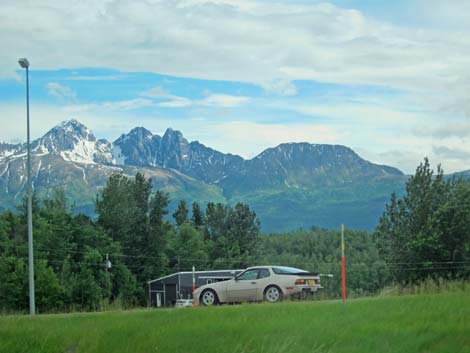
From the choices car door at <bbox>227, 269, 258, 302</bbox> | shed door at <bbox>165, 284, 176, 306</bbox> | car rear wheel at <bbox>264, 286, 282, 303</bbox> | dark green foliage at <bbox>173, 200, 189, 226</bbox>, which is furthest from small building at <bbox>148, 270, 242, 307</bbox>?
car rear wheel at <bbox>264, 286, 282, 303</bbox>

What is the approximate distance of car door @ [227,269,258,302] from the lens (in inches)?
1006

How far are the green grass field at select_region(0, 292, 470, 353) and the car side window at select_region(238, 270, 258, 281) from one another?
11.9 meters

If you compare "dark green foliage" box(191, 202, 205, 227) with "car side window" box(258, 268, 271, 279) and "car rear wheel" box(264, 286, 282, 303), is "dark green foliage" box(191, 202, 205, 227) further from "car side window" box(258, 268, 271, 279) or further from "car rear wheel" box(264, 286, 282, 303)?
"car rear wheel" box(264, 286, 282, 303)

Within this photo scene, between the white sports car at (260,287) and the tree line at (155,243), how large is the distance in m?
15.1

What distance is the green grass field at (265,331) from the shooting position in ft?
34.3

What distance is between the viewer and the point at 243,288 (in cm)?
2558

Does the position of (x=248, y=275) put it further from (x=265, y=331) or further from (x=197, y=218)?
(x=197, y=218)

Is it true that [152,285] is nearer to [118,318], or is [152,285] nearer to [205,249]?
[205,249]

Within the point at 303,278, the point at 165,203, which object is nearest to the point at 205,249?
the point at 165,203

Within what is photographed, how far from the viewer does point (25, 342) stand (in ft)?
34.4

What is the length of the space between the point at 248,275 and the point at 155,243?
78665 millimetres

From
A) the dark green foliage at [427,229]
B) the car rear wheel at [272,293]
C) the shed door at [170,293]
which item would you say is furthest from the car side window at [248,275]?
the shed door at [170,293]

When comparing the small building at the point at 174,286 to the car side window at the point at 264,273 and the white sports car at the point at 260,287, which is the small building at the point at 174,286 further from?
the car side window at the point at 264,273

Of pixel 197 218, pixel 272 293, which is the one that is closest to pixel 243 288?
pixel 272 293
